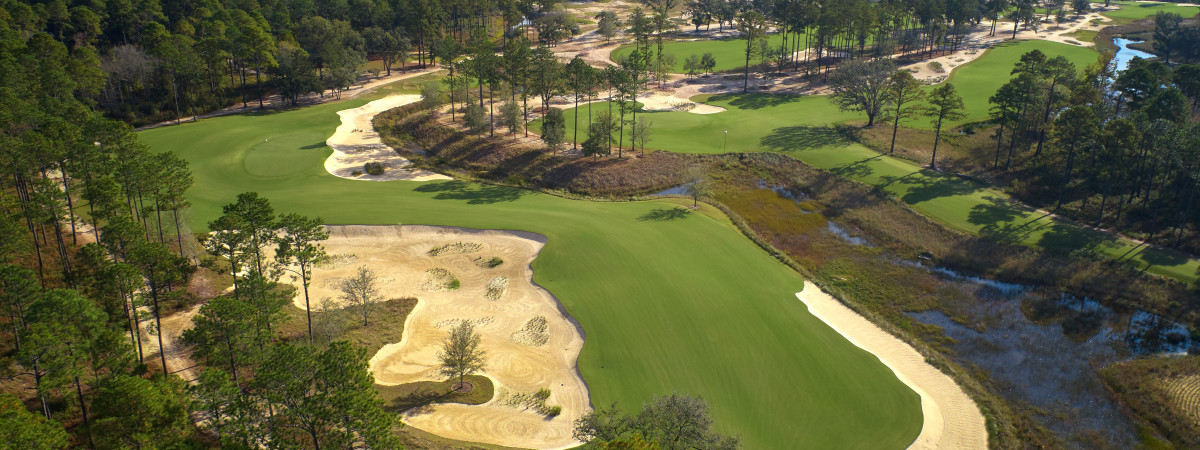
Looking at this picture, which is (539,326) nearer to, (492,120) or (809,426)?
(809,426)

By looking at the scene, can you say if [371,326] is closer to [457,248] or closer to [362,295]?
[362,295]

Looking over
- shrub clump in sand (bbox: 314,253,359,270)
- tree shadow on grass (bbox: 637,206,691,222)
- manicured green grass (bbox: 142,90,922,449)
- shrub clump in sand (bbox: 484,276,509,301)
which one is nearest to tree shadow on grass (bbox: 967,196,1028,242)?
manicured green grass (bbox: 142,90,922,449)

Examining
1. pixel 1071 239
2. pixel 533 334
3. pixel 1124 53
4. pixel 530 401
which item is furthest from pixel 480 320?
A: pixel 1124 53

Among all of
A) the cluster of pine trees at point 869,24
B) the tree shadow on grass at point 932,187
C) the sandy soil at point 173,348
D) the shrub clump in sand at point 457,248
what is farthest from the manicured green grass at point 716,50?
the sandy soil at point 173,348

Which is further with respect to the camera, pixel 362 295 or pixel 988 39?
pixel 988 39

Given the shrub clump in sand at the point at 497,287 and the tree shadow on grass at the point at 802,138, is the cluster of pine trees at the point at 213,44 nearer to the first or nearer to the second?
the shrub clump in sand at the point at 497,287
